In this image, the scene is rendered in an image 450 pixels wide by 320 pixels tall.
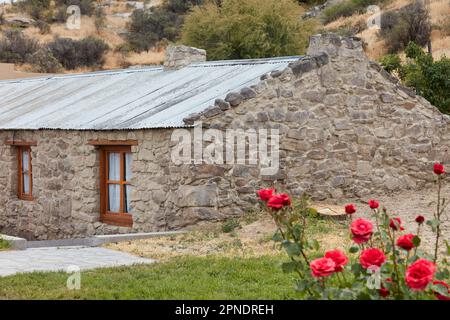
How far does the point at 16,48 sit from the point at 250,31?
1695 cm

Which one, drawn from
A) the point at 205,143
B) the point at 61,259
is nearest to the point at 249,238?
the point at 205,143

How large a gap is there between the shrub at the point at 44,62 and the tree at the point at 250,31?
10.0 m

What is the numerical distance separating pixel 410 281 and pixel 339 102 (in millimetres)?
9755

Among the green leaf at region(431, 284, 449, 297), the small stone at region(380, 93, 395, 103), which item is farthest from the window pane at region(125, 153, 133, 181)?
the green leaf at region(431, 284, 449, 297)

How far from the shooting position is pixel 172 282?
8.30 meters

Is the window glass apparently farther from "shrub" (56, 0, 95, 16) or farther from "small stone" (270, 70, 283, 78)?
"shrub" (56, 0, 95, 16)

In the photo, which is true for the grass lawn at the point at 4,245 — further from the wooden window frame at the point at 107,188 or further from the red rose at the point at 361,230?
the red rose at the point at 361,230

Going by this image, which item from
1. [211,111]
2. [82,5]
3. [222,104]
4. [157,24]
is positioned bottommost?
[211,111]

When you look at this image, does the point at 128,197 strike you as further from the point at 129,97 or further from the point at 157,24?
the point at 157,24

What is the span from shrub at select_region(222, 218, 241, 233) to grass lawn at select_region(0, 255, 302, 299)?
2.56 m

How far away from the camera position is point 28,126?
620 inches

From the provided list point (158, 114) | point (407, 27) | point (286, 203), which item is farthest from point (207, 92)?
point (407, 27)

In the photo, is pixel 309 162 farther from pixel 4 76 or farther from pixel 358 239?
pixel 4 76

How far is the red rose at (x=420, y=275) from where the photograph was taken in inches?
184
